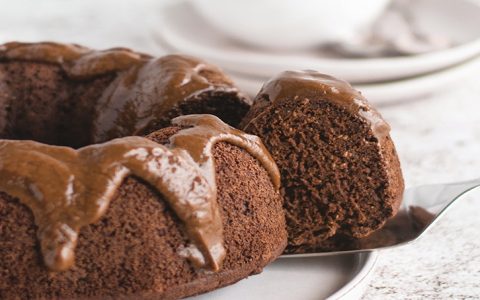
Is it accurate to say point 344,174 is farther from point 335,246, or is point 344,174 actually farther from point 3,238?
point 3,238

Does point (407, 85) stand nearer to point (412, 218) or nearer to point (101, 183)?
point (412, 218)

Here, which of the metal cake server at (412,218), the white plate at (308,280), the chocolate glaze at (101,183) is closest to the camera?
the chocolate glaze at (101,183)

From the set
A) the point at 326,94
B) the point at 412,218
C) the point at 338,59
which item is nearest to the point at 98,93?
the point at 326,94

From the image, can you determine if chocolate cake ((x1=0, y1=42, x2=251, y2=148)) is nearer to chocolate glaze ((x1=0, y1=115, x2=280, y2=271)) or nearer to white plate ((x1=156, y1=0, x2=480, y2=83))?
chocolate glaze ((x1=0, y1=115, x2=280, y2=271))

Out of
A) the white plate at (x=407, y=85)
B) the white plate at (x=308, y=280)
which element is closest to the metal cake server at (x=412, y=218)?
the white plate at (x=308, y=280)

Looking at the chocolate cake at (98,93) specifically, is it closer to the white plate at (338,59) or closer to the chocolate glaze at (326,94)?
the chocolate glaze at (326,94)

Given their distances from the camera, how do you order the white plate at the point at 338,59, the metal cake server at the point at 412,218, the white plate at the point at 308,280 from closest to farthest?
the white plate at the point at 308,280 → the metal cake server at the point at 412,218 → the white plate at the point at 338,59
